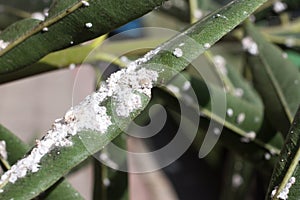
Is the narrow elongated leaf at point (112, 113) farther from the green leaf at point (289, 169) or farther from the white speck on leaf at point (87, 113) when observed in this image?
the green leaf at point (289, 169)

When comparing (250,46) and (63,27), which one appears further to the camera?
(250,46)

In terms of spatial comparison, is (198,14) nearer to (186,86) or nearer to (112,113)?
(186,86)

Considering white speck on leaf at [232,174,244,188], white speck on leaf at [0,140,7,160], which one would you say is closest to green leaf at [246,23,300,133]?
white speck on leaf at [0,140,7,160]

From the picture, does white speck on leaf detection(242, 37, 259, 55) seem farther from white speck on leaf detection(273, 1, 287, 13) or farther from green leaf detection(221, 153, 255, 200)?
green leaf detection(221, 153, 255, 200)

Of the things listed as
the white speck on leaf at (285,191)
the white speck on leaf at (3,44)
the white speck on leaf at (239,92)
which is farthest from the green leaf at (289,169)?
the white speck on leaf at (239,92)

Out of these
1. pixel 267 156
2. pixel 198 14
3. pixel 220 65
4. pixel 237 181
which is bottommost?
pixel 237 181

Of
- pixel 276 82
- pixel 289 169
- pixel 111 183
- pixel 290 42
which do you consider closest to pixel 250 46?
pixel 276 82

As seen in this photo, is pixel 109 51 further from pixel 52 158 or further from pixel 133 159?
pixel 133 159

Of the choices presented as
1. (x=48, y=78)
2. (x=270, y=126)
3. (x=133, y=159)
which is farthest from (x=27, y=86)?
(x=270, y=126)
